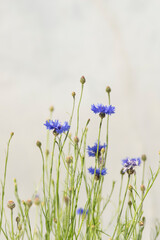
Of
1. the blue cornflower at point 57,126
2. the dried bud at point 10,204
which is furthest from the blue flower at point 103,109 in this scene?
the dried bud at point 10,204

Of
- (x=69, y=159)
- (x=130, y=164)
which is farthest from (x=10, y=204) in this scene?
(x=130, y=164)

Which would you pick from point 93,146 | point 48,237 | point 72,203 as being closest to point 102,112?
point 93,146

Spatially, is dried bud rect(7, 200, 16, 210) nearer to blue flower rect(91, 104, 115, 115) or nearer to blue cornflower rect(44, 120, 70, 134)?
blue cornflower rect(44, 120, 70, 134)

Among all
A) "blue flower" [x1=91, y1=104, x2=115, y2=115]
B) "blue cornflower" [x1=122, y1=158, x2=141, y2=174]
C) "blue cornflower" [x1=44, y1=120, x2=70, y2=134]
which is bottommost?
"blue cornflower" [x1=122, y1=158, x2=141, y2=174]

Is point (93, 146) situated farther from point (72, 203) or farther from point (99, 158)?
point (72, 203)

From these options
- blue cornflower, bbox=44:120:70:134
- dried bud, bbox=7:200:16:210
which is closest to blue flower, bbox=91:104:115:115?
blue cornflower, bbox=44:120:70:134

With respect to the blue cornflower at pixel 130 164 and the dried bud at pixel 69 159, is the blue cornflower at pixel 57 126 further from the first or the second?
the blue cornflower at pixel 130 164

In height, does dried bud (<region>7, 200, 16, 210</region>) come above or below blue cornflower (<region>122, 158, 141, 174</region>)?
below

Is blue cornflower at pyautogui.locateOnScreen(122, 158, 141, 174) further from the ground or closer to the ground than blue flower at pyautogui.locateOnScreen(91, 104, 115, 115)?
closer to the ground

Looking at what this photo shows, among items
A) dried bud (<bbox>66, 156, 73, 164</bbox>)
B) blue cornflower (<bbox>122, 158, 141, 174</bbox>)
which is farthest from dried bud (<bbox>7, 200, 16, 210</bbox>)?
blue cornflower (<bbox>122, 158, 141, 174</bbox>)

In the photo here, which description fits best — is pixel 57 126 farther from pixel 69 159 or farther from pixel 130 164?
pixel 130 164

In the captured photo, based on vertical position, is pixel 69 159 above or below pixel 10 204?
above
